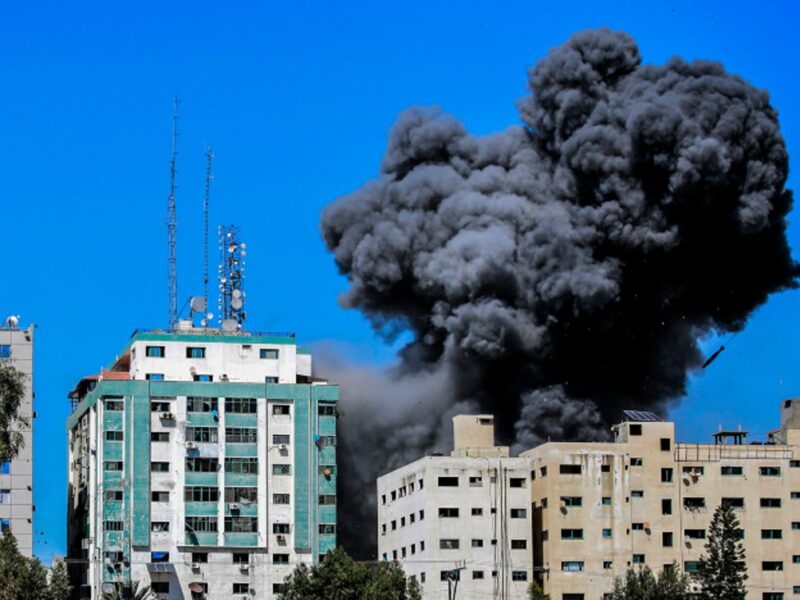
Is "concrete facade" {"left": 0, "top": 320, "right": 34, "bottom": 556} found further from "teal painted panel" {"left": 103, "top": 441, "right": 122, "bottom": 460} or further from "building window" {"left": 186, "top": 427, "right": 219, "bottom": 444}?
"building window" {"left": 186, "top": 427, "right": 219, "bottom": 444}

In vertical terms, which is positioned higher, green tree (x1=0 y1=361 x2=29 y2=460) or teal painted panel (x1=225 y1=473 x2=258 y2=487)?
teal painted panel (x1=225 y1=473 x2=258 y2=487)

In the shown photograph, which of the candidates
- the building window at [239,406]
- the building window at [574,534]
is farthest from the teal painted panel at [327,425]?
the building window at [574,534]

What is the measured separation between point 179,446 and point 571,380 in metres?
25.0

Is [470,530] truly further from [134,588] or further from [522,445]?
[134,588]

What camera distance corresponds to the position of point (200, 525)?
120625 millimetres

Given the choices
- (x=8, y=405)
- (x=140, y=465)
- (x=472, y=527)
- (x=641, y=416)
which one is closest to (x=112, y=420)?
(x=140, y=465)

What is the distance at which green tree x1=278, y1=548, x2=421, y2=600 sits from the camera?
110300 millimetres

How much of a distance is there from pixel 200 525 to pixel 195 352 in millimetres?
10366

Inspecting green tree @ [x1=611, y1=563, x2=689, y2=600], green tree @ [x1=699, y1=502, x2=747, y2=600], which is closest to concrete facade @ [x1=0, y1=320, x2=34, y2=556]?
green tree @ [x1=611, y1=563, x2=689, y2=600]

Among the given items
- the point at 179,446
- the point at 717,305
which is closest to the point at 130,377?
the point at 179,446

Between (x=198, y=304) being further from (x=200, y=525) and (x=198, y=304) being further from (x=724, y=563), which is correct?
(x=724, y=563)

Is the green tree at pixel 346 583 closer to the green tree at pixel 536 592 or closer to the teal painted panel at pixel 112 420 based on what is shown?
the green tree at pixel 536 592

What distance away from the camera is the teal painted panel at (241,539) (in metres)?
121

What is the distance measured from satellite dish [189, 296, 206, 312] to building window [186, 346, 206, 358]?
409cm
